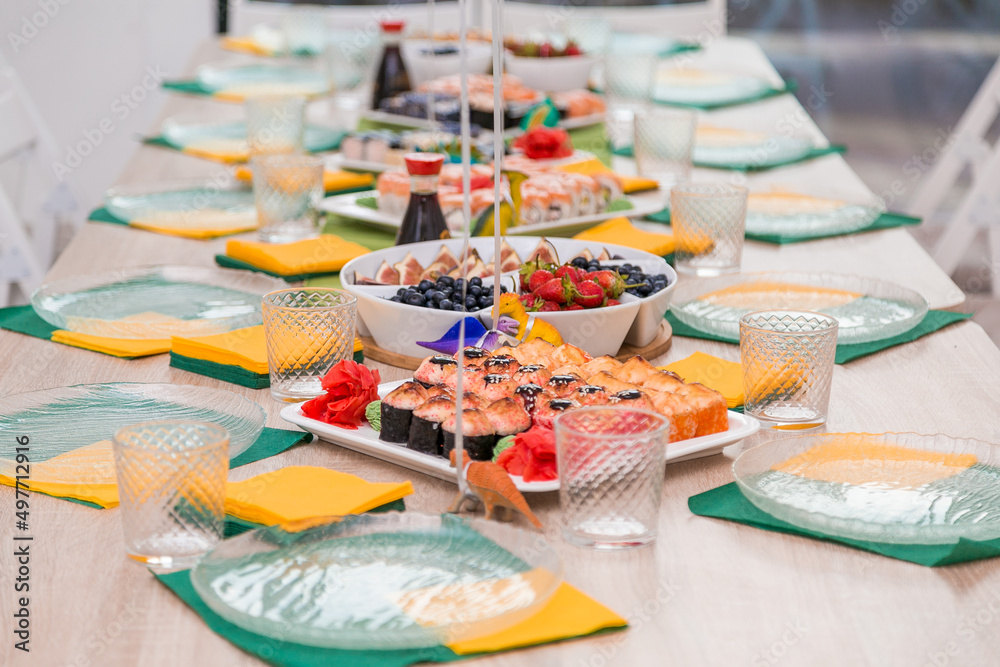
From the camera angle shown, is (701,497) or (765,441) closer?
(701,497)

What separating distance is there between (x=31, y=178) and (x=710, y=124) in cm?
226

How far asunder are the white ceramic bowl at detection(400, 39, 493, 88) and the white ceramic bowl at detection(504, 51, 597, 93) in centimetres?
7

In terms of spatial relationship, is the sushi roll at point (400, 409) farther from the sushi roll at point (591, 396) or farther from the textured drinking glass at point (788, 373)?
the textured drinking glass at point (788, 373)

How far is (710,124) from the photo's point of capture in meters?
2.86

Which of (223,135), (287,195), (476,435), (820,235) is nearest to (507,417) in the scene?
(476,435)

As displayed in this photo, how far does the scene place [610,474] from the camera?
0.92 meters

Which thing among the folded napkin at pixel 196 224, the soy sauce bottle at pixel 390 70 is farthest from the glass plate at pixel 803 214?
the soy sauce bottle at pixel 390 70

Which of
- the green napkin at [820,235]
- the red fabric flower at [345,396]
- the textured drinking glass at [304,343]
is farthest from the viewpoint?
the green napkin at [820,235]

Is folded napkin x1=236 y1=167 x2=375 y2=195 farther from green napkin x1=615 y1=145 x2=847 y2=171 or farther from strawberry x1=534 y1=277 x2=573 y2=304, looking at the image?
strawberry x1=534 y1=277 x2=573 y2=304

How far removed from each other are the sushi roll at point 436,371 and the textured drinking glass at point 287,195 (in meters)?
0.88

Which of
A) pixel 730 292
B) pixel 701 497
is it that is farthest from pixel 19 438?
pixel 730 292

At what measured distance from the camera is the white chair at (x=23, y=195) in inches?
96.3

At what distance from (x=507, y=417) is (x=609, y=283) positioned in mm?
392

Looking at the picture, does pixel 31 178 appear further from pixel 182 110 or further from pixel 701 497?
pixel 701 497
